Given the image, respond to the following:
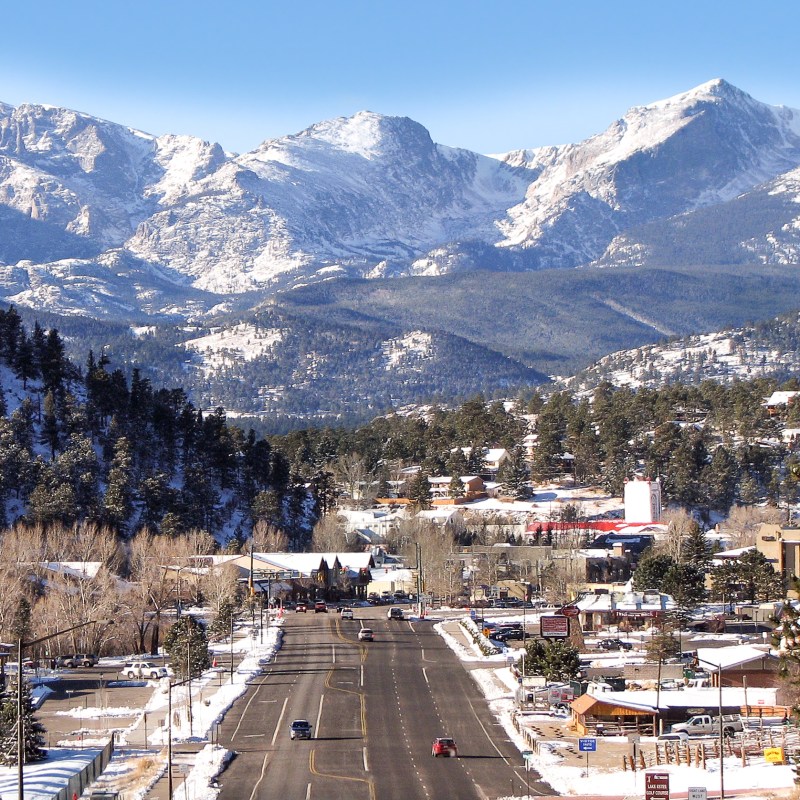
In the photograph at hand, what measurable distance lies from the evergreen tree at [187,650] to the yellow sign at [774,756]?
119 feet

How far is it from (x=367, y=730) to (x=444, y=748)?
7.84 metres

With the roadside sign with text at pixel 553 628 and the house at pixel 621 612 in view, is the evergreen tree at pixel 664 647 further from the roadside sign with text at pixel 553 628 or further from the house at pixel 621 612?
the house at pixel 621 612

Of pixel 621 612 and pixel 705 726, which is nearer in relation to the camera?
pixel 705 726

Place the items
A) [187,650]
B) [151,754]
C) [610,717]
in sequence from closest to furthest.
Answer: [151,754] → [610,717] → [187,650]

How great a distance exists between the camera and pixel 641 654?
124125 mm

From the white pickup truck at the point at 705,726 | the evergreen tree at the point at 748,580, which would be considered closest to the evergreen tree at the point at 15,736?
the white pickup truck at the point at 705,726

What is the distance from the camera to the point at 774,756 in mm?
80062

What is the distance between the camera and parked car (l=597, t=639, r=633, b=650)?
130 meters

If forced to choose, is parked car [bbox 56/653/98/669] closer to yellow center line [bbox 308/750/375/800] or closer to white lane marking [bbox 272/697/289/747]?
white lane marking [bbox 272/697/289/747]

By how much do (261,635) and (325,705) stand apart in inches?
1490

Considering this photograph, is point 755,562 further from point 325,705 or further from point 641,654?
point 325,705

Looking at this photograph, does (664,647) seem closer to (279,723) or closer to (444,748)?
(279,723)

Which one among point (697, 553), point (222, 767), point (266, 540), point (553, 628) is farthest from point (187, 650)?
point (266, 540)

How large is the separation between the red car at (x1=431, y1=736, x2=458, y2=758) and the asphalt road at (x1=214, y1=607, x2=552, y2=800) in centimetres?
46
